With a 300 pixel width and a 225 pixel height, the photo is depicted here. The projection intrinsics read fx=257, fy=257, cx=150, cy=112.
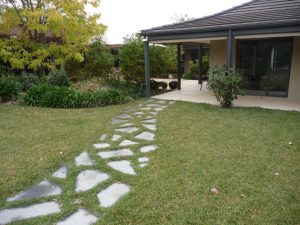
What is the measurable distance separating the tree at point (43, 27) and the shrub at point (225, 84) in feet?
20.2

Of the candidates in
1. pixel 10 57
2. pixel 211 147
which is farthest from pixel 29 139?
pixel 10 57

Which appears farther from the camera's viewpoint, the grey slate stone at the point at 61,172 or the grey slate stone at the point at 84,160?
the grey slate stone at the point at 84,160

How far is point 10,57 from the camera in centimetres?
1028

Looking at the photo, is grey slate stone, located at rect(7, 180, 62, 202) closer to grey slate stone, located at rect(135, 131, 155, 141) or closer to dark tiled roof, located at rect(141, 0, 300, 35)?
grey slate stone, located at rect(135, 131, 155, 141)

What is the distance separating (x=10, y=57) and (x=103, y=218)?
9756mm

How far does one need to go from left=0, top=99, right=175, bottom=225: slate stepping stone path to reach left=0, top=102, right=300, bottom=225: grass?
0.21ft

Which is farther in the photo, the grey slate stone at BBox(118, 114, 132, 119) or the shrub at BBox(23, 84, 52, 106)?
the shrub at BBox(23, 84, 52, 106)

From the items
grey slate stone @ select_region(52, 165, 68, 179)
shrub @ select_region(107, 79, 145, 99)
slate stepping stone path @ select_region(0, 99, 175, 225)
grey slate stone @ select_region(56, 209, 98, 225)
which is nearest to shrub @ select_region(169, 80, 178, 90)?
shrub @ select_region(107, 79, 145, 99)

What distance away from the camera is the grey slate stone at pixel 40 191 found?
3066 millimetres

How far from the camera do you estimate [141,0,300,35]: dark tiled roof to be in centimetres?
736

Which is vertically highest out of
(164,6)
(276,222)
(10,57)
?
(164,6)

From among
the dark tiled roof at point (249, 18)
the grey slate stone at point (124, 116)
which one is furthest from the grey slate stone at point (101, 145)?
the dark tiled roof at point (249, 18)

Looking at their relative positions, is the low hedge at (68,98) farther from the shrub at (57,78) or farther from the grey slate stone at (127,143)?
the grey slate stone at (127,143)

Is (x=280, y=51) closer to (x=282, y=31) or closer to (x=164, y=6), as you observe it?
(x=282, y=31)
